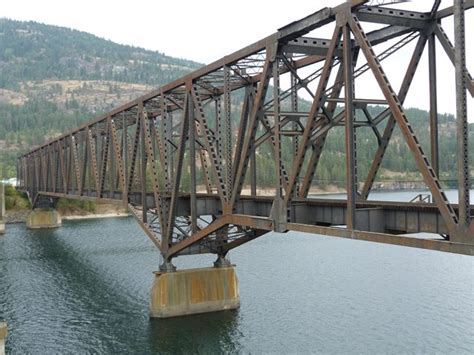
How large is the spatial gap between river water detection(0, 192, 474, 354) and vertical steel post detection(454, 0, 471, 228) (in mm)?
17806

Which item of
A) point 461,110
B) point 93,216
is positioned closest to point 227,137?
point 461,110

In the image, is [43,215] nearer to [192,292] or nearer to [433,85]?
[192,292]

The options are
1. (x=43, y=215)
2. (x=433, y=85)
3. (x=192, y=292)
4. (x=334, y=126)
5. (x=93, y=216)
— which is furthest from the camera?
(x=93, y=216)

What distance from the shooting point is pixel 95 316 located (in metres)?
38.4

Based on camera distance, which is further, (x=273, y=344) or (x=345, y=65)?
(x=273, y=344)

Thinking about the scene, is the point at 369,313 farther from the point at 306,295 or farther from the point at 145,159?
the point at 145,159

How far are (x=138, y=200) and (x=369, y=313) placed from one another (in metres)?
19.1

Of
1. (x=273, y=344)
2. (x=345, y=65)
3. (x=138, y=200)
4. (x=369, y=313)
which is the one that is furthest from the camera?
(x=138, y=200)

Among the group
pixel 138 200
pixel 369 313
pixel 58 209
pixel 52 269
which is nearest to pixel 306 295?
pixel 369 313

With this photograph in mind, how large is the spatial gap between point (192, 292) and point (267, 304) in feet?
19.3

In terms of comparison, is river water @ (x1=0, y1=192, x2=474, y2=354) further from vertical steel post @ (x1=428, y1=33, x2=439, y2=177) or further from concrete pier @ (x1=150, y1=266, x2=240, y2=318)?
vertical steel post @ (x1=428, y1=33, x2=439, y2=177)

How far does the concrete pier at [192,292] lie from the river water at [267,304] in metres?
0.67

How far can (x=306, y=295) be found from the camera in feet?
139

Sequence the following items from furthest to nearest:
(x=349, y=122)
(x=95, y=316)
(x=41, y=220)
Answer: (x=41, y=220) < (x=95, y=316) < (x=349, y=122)
